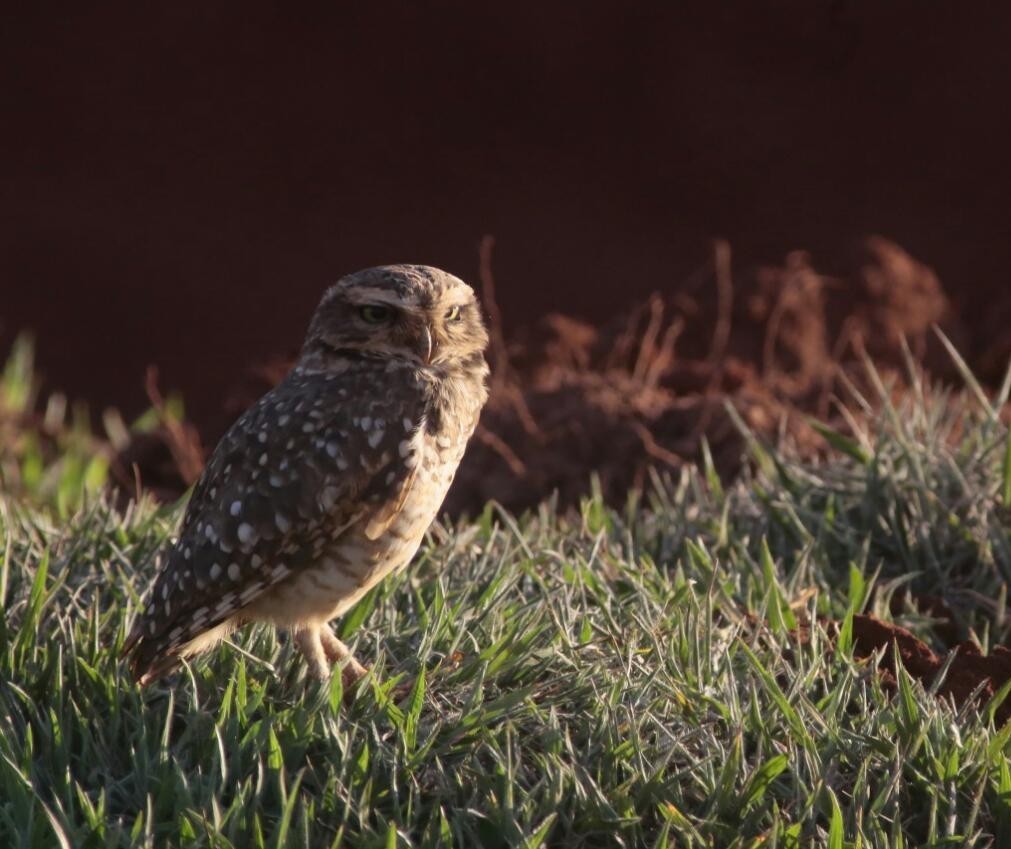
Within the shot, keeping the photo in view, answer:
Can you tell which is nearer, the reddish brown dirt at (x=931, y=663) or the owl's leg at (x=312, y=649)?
the owl's leg at (x=312, y=649)

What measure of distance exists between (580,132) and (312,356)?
624 centimetres

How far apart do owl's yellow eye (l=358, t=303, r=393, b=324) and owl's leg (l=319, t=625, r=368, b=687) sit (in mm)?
800

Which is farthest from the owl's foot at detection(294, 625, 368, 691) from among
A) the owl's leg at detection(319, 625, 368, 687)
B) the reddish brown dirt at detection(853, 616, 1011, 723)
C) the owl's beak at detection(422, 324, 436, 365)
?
the reddish brown dirt at detection(853, 616, 1011, 723)

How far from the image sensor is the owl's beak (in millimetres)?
4426

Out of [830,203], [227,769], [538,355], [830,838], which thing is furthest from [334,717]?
[830,203]

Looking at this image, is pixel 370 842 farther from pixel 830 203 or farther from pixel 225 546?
pixel 830 203

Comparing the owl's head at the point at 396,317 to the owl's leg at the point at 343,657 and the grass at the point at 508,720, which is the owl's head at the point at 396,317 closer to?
the grass at the point at 508,720

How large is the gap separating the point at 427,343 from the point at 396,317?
117mm

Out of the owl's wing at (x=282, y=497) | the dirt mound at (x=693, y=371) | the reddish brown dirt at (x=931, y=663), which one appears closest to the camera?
the owl's wing at (x=282, y=497)

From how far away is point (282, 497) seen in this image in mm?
4273

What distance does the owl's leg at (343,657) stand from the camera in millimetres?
4160

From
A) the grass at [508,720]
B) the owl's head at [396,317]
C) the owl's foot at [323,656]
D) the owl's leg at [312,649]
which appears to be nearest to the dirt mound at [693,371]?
the grass at [508,720]

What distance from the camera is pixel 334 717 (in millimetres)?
3801

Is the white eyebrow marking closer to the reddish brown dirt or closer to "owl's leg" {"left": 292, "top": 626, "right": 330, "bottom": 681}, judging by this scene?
"owl's leg" {"left": 292, "top": 626, "right": 330, "bottom": 681}
